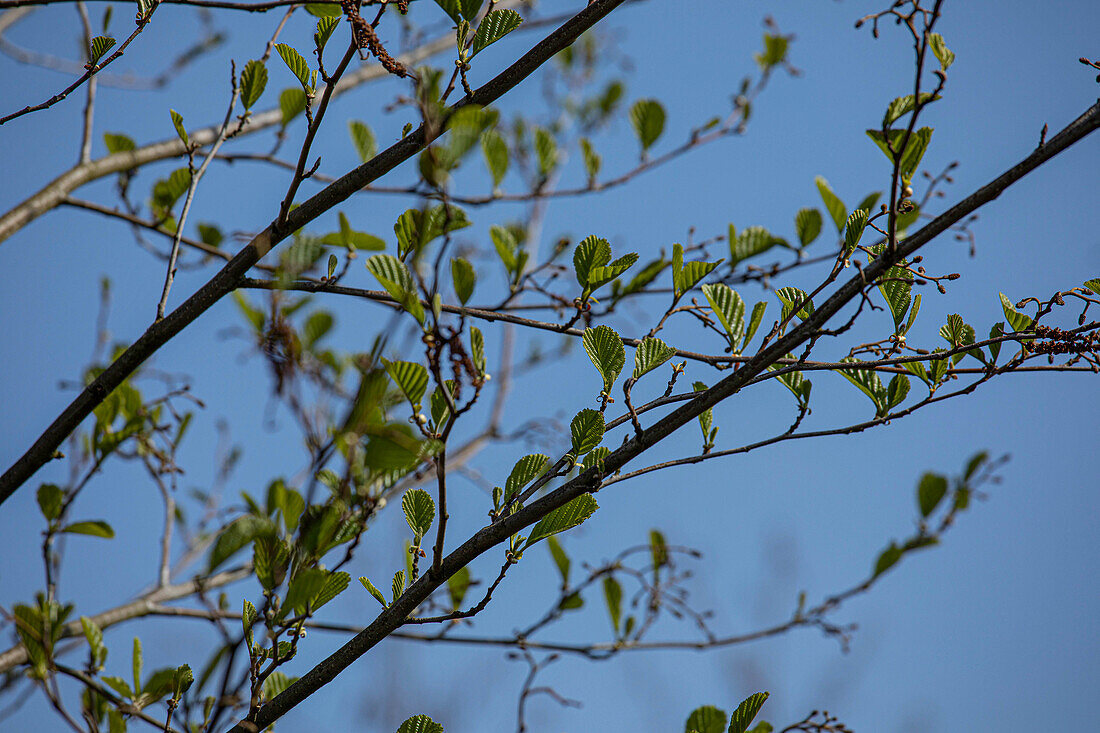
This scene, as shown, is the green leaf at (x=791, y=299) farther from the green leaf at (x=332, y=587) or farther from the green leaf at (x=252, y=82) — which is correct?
the green leaf at (x=252, y=82)

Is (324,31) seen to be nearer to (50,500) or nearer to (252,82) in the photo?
(252,82)

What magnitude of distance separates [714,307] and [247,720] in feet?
2.64

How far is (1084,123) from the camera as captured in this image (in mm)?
846

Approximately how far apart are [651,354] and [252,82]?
0.88 meters

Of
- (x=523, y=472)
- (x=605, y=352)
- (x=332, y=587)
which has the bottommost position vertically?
(x=332, y=587)

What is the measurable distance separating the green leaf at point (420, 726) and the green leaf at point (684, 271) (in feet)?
2.34

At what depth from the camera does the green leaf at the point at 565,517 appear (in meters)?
0.95

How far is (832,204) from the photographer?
1401 millimetres

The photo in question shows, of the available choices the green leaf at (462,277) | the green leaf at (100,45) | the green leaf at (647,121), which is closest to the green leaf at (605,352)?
the green leaf at (462,277)

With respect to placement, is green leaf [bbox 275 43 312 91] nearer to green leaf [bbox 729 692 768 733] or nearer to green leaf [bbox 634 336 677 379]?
green leaf [bbox 634 336 677 379]

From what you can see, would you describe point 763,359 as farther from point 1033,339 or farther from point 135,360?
point 135,360

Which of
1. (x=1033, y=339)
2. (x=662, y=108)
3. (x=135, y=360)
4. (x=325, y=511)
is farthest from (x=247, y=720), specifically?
(x=662, y=108)

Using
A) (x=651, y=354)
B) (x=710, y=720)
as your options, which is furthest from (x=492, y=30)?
(x=710, y=720)

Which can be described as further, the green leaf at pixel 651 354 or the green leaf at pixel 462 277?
the green leaf at pixel 462 277
